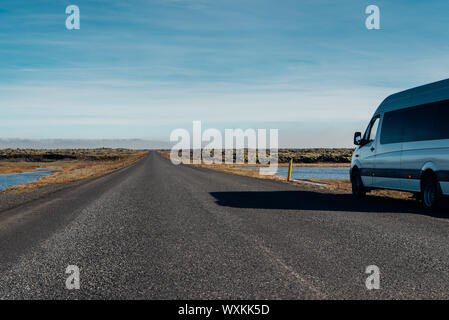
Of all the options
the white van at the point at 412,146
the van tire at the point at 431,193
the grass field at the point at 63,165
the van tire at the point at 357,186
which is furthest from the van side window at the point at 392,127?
the grass field at the point at 63,165

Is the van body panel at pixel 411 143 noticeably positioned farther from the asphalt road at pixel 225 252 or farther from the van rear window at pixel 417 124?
the asphalt road at pixel 225 252

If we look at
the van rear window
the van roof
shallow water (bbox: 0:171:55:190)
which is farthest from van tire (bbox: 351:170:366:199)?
shallow water (bbox: 0:171:55:190)

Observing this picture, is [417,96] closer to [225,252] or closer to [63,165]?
[225,252]

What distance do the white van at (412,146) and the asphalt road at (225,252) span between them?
0.84m

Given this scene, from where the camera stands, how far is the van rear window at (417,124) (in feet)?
31.8

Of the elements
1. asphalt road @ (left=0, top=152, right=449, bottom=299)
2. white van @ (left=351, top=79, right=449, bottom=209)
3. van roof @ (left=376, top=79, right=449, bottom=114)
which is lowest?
asphalt road @ (left=0, top=152, right=449, bottom=299)

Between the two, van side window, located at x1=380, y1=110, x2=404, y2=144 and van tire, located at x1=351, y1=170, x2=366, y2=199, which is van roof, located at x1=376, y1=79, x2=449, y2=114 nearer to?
van side window, located at x1=380, y1=110, x2=404, y2=144

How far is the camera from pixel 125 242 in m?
6.74

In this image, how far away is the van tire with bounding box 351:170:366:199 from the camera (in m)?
13.6

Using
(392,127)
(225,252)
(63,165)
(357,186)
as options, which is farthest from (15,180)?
(63,165)

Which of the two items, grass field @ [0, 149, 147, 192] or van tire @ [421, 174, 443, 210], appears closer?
van tire @ [421, 174, 443, 210]

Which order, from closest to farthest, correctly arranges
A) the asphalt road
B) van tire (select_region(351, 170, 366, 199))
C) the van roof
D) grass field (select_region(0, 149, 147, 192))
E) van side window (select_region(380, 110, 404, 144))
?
the asphalt road → the van roof → van side window (select_region(380, 110, 404, 144)) → van tire (select_region(351, 170, 366, 199)) → grass field (select_region(0, 149, 147, 192))

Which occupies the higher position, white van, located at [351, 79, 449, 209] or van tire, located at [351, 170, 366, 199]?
white van, located at [351, 79, 449, 209]

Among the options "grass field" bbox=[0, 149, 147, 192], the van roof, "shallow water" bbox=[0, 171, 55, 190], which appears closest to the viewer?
the van roof
